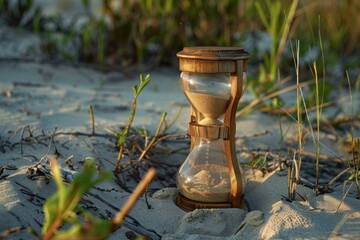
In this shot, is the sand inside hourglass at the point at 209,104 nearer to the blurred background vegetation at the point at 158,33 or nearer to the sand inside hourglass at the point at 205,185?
the sand inside hourglass at the point at 205,185

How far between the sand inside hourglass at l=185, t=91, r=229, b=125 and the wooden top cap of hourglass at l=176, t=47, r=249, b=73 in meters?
0.09

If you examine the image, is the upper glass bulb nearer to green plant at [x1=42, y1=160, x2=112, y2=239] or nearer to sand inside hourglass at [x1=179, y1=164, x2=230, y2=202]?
sand inside hourglass at [x1=179, y1=164, x2=230, y2=202]

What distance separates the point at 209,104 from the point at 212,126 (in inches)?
3.4

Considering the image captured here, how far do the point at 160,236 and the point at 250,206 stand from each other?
1.40 feet

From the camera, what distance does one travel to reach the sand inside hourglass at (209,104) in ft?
5.74

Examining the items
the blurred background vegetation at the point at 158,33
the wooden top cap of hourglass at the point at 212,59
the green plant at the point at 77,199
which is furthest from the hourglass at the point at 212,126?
the blurred background vegetation at the point at 158,33

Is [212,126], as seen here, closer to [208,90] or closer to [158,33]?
[208,90]

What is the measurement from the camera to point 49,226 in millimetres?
1113

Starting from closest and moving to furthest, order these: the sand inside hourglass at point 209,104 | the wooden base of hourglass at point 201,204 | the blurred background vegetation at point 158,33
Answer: the sand inside hourglass at point 209,104 < the wooden base of hourglass at point 201,204 < the blurred background vegetation at point 158,33

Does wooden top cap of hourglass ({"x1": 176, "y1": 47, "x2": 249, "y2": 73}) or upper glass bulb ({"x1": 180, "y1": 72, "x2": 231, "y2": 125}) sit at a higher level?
wooden top cap of hourglass ({"x1": 176, "y1": 47, "x2": 249, "y2": 73})

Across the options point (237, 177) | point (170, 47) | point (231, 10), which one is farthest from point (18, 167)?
point (231, 10)

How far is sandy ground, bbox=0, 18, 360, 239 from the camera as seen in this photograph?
1639 mm

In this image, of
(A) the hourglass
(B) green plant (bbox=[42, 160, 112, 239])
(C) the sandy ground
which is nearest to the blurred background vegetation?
(C) the sandy ground

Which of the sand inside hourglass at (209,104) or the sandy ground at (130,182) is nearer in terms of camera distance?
the sandy ground at (130,182)
